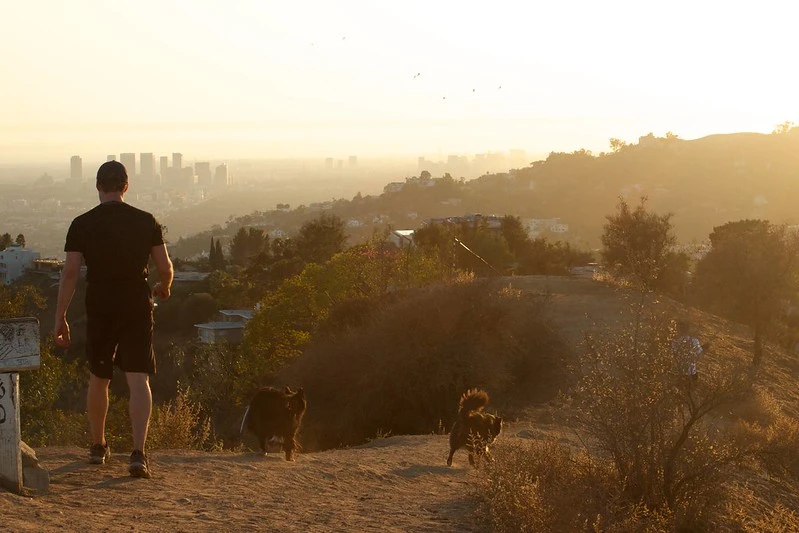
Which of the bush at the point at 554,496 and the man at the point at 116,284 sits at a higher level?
the man at the point at 116,284

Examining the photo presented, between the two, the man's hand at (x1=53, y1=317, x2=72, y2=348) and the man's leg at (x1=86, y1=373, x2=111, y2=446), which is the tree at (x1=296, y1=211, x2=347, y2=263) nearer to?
the man's leg at (x1=86, y1=373, x2=111, y2=446)

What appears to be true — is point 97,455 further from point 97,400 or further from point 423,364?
point 423,364

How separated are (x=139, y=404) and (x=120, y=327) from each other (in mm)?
527

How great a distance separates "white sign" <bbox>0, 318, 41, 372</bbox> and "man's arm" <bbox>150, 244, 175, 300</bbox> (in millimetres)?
859

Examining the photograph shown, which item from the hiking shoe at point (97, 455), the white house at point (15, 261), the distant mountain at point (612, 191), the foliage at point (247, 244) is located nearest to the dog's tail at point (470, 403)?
the hiking shoe at point (97, 455)

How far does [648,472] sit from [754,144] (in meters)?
120

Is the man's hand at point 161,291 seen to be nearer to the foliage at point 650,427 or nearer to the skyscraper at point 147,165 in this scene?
the foliage at point 650,427

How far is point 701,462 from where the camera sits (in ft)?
25.6

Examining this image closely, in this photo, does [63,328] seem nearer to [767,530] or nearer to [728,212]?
[767,530]

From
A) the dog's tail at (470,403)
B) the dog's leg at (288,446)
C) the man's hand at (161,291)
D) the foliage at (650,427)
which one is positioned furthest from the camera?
the dog's tail at (470,403)

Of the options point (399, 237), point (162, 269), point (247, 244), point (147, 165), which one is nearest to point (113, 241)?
point (162, 269)

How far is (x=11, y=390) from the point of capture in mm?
5652

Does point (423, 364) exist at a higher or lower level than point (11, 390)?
lower

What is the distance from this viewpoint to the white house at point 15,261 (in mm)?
69562
